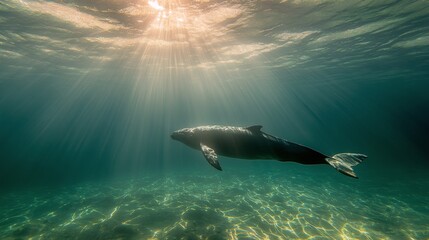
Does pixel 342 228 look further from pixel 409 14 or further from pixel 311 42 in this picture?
pixel 311 42

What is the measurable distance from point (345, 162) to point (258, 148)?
94.3 inches

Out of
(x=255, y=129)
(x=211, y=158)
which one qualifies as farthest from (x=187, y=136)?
(x=255, y=129)

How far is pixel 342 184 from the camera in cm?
2311

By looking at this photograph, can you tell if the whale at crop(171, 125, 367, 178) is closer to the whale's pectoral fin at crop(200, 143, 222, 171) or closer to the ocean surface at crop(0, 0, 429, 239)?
the whale's pectoral fin at crop(200, 143, 222, 171)

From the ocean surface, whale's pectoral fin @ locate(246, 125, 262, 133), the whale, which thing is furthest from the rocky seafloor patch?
whale's pectoral fin @ locate(246, 125, 262, 133)

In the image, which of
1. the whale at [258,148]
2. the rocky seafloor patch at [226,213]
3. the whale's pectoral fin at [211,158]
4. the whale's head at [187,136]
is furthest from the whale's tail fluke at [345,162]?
the rocky seafloor patch at [226,213]

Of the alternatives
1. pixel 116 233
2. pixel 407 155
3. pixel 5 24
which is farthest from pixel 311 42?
pixel 407 155

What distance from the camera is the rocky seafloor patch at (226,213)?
11.3 m

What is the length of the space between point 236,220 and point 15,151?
1999 inches

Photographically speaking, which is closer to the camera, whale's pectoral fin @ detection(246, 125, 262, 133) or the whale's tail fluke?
the whale's tail fluke

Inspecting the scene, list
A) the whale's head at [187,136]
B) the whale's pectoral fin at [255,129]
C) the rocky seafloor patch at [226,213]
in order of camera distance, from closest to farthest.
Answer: the whale's pectoral fin at [255,129]
the whale's head at [187,136]
the rocky seafloor patch at [226,213]

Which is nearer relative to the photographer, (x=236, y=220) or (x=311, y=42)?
(x=236, y=220)

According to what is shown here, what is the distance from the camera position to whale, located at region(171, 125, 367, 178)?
6.29m

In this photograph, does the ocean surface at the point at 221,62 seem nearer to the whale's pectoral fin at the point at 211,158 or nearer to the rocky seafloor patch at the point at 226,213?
the rocky seafloor patch at the point at 226,213
